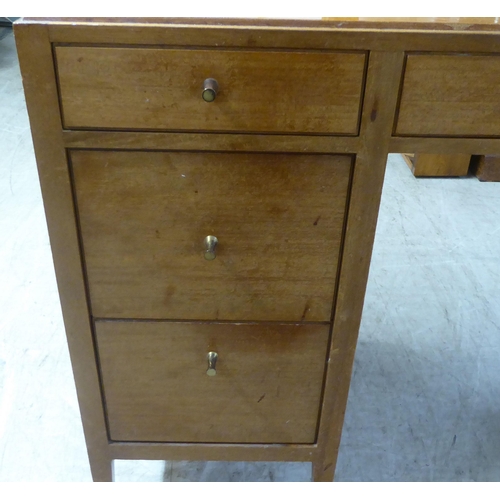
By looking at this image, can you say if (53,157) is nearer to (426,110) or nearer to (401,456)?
(426,110)

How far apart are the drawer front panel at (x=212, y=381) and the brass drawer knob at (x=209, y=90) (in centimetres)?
31

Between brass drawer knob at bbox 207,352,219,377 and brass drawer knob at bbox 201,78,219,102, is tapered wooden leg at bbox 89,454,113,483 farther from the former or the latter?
brass drawer knob at bbox 201,78,219,102

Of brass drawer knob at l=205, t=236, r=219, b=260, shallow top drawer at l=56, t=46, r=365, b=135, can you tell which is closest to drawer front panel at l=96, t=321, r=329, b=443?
brass drawer knob at l=205, t=236, r=219, b=260

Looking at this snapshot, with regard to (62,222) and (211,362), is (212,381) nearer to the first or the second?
(211,362)

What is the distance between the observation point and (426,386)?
1.18 meters

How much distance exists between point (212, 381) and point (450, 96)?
19.2 inches

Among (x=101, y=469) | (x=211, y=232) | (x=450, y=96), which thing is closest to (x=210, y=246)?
(x=211, y=232)

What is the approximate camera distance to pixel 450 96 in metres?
0.58

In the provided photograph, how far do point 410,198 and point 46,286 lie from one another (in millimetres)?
1181

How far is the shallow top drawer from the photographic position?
21.7 inches

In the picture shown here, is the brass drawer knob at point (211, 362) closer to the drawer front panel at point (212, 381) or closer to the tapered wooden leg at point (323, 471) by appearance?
the drawer front panel at point (212, 381)

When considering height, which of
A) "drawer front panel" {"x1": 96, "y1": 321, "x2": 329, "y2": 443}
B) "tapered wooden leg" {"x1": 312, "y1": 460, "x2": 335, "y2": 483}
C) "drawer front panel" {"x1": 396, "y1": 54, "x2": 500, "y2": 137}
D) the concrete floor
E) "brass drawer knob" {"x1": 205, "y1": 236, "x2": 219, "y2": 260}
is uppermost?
"drawer front panel" {"x1": 396, "y1": 54, "x2": 500, "y2": 137}

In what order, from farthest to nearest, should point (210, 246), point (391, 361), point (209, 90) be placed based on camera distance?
point (391, 361) → point (210, 246) → point (209, 90)

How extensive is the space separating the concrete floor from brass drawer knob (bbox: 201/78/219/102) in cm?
71
